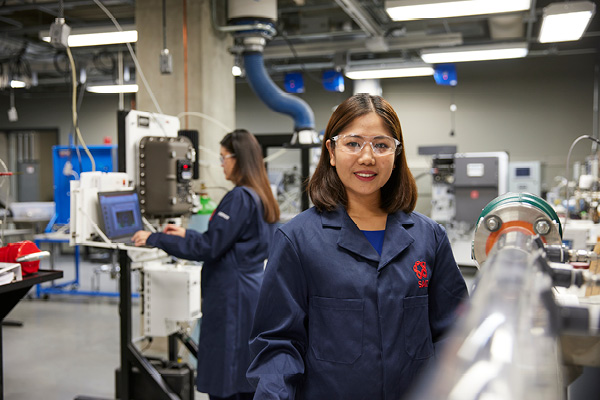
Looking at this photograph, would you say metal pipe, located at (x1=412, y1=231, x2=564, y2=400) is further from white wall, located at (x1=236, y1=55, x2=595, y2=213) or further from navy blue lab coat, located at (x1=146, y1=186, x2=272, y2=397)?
white wall, located at (x1=236, y1=55, x2=595, y2=213)

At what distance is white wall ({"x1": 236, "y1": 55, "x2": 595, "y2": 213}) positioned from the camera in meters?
8.98

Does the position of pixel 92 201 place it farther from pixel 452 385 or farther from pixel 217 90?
pixel 452 385

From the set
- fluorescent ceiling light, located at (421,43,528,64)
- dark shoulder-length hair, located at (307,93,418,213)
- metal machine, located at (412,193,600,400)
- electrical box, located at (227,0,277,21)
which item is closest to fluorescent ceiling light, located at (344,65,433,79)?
fluorescent ceiling light, located at (421,43,528,64)

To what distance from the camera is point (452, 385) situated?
1.26 ft

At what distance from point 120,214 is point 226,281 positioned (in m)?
0.66

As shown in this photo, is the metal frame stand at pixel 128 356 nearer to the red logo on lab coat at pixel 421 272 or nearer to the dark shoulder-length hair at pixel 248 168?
the dark shoulder-length hair at pixel 248 168

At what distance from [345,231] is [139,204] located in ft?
6.39

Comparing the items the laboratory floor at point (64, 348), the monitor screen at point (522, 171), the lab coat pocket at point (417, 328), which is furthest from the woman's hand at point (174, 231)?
the monitor screen at point (522, 171)

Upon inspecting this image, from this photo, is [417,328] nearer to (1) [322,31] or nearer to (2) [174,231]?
(2) [174,231]

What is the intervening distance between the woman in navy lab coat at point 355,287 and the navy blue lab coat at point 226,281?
125cm

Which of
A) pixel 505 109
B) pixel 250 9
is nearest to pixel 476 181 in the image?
pixel 505 109

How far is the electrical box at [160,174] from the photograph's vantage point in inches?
121

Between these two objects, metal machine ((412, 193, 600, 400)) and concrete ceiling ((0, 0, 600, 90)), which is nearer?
metal machine ((412, 193, 600, 400))

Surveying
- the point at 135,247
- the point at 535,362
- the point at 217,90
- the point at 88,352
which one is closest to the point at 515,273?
the point at 535,362
